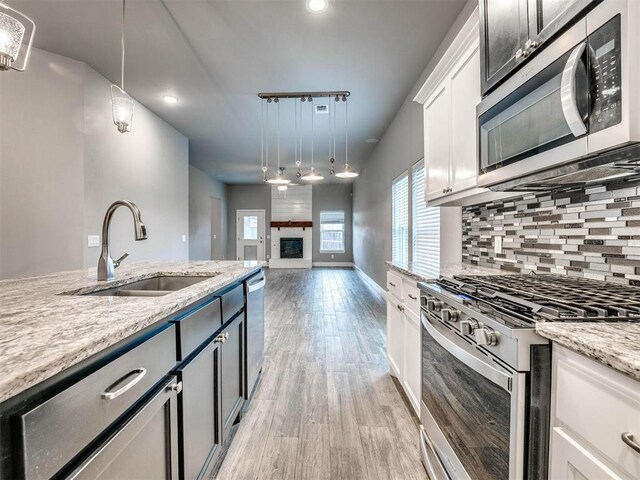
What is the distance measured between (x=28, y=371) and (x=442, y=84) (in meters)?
2.51

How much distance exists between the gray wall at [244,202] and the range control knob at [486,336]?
1038 centimetres

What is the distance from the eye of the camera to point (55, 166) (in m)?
3.16

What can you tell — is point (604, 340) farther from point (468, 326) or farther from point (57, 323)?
point (57, 323)

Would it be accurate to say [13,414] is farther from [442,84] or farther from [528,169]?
[442,84]

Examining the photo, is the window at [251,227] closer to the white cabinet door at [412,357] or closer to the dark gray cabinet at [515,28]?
the white cabinet door at [412,357]

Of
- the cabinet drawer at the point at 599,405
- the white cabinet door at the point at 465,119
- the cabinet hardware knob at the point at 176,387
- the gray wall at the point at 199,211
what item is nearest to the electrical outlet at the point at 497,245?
the white cabinet door at the point at 465,119

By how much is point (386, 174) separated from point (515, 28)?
166 inches

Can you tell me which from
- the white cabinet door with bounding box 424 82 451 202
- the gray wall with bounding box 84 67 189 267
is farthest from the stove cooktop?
the gray wall with bounding box 84 67 189 267

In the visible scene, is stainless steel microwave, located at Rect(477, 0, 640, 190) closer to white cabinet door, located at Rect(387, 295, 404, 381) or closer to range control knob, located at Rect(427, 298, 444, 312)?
range control knob, located at Rect(427, 298, 444, 312)

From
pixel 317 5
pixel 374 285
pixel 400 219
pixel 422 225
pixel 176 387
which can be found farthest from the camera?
pixel 374 285

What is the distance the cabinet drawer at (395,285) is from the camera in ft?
7.17

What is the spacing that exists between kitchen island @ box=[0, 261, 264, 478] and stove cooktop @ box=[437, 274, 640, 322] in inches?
43.4

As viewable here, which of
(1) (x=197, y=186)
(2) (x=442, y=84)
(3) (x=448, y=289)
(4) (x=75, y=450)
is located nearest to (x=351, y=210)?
(1) (x=197, y=186)

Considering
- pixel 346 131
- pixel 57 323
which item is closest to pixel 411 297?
pixel 57 323
